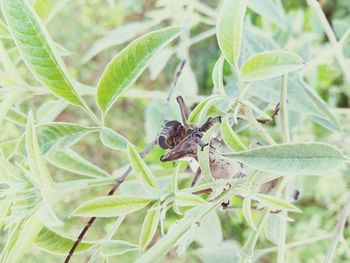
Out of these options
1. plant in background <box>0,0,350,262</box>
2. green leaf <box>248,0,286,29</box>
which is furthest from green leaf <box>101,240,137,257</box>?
green leaf <box>248,0,286,29</box>

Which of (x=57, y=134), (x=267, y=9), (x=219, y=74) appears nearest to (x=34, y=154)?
(x=57, y=134)

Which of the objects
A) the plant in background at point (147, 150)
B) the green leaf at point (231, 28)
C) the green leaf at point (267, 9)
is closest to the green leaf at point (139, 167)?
the plant in background at point (147, 150)

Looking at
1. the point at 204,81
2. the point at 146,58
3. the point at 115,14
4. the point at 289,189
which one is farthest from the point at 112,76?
the point at 115,14

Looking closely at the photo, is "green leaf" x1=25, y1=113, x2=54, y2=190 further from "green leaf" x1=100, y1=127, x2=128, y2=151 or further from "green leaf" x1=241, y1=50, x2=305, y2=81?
"green leaf" x1=241, y1=50, x2=305, y2=81

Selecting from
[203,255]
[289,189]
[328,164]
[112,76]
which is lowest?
[203,255]

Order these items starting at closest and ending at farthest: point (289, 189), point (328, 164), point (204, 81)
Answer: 1. point (328, 164)
2. point (289, 189)
3. point (204, 81)

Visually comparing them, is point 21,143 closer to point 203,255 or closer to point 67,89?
point 67,89
